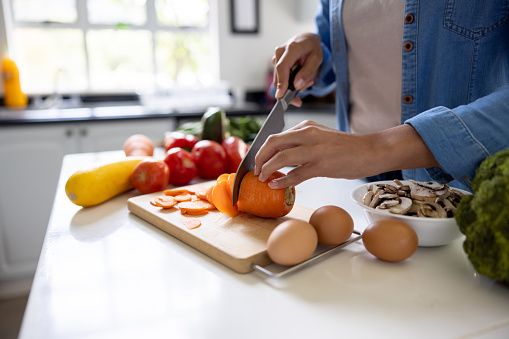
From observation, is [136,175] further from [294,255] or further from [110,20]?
[110,20]

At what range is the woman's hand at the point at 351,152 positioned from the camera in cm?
66

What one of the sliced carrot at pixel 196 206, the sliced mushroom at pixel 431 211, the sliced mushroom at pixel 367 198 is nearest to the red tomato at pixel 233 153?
the sliced carrot at pixel 196 206

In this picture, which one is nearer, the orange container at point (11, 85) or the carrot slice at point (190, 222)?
the carrot slice at point (190, 222)

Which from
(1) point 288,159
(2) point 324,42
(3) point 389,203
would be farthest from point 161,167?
(2) point 324,42

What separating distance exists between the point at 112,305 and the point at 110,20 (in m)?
2.95

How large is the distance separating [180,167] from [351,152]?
600mm

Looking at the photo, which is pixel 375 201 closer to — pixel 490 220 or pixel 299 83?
pixel 490 220

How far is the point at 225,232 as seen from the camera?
754mm

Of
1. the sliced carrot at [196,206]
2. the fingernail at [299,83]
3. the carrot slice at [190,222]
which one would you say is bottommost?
the carrot slice at [190,222]

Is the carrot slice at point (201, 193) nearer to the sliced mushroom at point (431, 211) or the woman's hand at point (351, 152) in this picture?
the woman's hand at point (351, 152)

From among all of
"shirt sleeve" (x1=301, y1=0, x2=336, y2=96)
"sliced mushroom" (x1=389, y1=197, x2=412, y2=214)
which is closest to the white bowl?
"sliced mushroom" (x1=389, y1=197, x2=412, y2=214)

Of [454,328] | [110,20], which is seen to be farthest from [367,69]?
[110,20]

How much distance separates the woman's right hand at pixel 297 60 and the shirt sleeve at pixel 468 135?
0.47m

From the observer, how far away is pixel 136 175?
1040 mm
